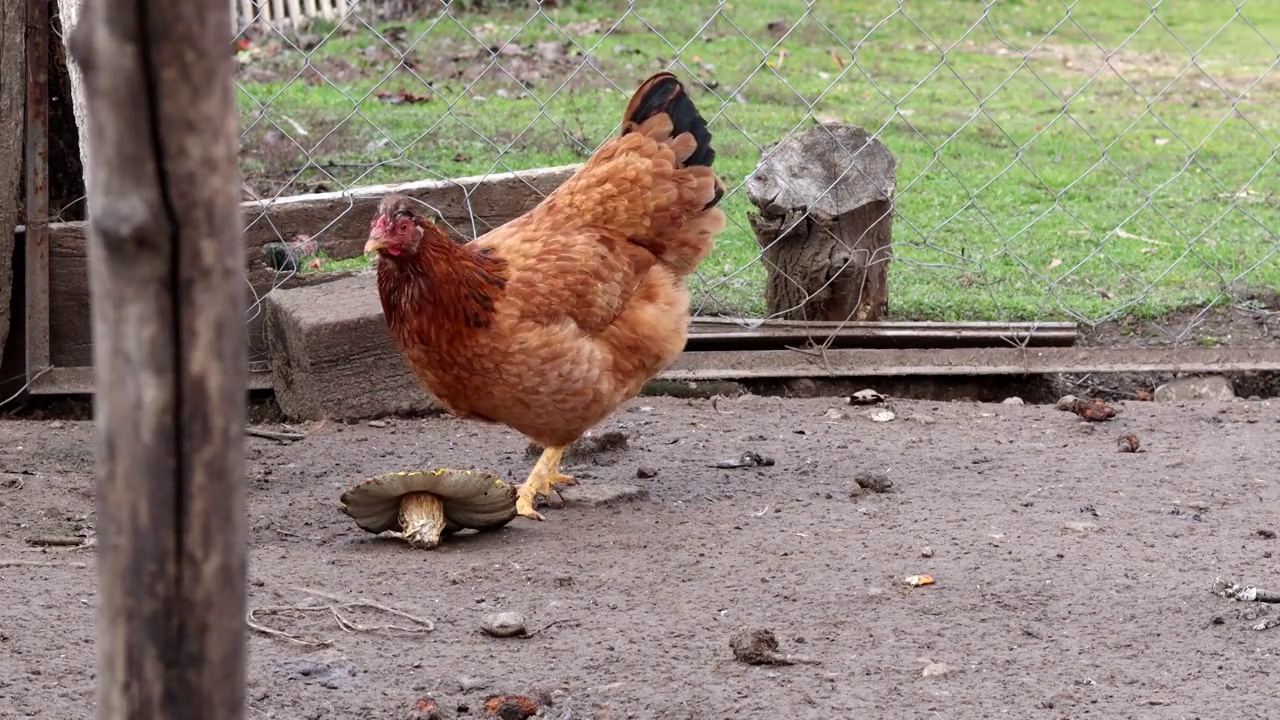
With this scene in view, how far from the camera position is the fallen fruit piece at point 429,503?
340 centimetres

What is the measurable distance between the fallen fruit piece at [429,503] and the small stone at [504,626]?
1.62ft

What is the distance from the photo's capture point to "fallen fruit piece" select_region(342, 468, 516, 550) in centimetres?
340

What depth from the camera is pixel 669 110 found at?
4363 mm

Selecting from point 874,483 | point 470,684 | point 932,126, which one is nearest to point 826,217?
point 874,483

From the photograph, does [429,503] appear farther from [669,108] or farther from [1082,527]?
[1082,527]

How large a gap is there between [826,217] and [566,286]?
1470 millimetres

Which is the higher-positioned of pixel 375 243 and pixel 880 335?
pixel 375 243

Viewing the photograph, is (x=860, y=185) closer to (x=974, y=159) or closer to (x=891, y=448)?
(x=891, y=448)

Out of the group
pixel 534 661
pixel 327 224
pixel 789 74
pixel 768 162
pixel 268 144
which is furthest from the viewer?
pixel 789 74

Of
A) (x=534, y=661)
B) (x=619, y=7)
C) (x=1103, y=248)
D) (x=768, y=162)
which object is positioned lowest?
(x=534, y=661)

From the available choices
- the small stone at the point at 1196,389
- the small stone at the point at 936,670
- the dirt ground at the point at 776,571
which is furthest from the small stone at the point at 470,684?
the small stone at the point at 1196,389

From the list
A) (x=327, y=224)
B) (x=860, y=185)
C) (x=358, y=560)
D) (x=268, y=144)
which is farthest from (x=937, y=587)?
(x=268, y=144)

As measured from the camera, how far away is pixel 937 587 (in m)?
3.31

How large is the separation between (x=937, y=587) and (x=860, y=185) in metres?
2.12
